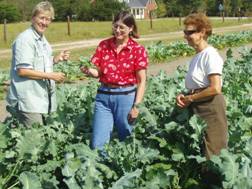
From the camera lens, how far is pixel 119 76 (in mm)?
4867

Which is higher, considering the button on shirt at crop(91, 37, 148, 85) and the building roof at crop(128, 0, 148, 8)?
the button on shirt at crop(91, 37, 148, 85)

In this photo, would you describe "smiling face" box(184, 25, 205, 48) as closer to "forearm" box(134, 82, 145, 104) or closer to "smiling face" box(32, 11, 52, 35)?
"forearm" box(134, 82, 145, 104)

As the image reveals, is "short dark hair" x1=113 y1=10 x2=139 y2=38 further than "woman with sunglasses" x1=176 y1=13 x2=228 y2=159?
Yes

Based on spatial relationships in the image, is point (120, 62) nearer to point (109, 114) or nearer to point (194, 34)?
point (109, 114)

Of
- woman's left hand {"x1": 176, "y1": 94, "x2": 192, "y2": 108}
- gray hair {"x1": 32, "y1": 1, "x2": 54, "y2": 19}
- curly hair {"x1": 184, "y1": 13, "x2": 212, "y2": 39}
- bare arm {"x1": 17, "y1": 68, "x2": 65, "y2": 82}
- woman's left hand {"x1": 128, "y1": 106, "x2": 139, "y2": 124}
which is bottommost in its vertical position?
woman's left hand {"x1": 128, "y1": 106, "x2": 139, "y2": 124}

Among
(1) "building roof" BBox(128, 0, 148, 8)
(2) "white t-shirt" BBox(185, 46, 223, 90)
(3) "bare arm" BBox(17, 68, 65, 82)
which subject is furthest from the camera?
(1) "building roof" BBox(128, 0, 148, 8)

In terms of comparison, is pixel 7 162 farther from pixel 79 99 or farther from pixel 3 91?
pixel 3 91

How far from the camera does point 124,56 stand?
4828 mm

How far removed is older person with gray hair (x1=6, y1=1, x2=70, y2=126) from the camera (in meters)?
5.00

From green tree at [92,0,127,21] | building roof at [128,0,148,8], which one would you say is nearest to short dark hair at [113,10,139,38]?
green tree at [92,0,127,21]

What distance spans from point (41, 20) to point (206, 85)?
166 cm

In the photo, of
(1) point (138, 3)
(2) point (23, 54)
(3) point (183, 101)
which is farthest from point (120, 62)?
(1) point (138, 3)

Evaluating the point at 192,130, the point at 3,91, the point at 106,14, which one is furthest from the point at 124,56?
the point at 106,14

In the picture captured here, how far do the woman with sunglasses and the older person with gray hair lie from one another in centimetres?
133
